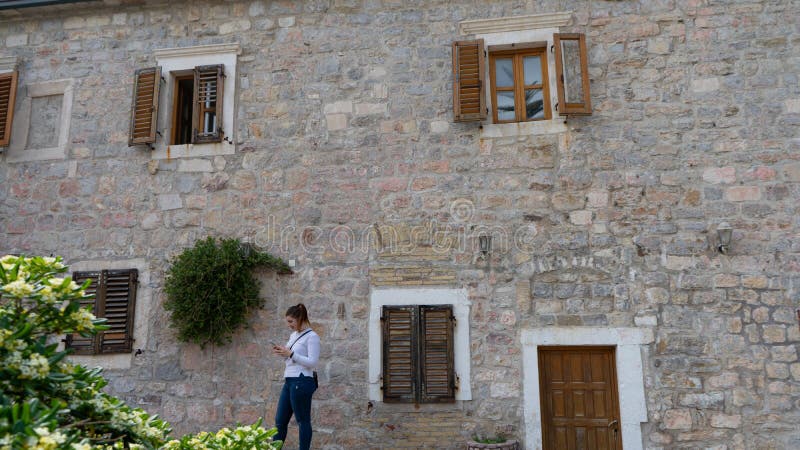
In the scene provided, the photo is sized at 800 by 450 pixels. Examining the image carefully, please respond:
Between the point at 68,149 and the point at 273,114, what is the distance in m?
2.38

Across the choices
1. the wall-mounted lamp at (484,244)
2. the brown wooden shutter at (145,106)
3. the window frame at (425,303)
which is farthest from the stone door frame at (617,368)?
the brown wooden shutter at (145,106)

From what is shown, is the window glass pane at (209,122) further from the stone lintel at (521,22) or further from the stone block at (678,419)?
the stone block at (678,419)

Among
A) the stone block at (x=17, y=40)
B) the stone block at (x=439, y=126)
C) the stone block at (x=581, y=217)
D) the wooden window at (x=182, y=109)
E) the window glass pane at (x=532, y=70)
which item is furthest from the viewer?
the stone block at (x=17, y=40)

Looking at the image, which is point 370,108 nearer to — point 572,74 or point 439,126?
point 439,126

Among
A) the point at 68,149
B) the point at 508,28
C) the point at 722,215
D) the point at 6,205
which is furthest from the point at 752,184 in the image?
the point at 6,205

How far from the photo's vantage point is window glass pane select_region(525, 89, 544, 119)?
20.5 ft

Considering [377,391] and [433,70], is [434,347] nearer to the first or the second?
[377,391]

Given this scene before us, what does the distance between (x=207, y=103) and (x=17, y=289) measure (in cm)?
470

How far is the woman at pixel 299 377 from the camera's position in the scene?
5.09 m


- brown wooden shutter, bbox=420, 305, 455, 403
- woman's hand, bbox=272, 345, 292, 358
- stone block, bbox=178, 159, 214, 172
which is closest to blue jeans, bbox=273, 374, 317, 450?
woman's hand, bbox=272, 345, 292, 358

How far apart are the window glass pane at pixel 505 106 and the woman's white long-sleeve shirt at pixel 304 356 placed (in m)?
2.97

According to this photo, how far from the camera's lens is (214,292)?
234 inches

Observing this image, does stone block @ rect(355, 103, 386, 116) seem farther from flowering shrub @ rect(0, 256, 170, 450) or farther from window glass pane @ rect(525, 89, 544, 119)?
flowering shrub @ rect(0, 256, 170, 450)

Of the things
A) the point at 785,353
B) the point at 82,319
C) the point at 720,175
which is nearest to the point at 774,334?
the point at 785,353
